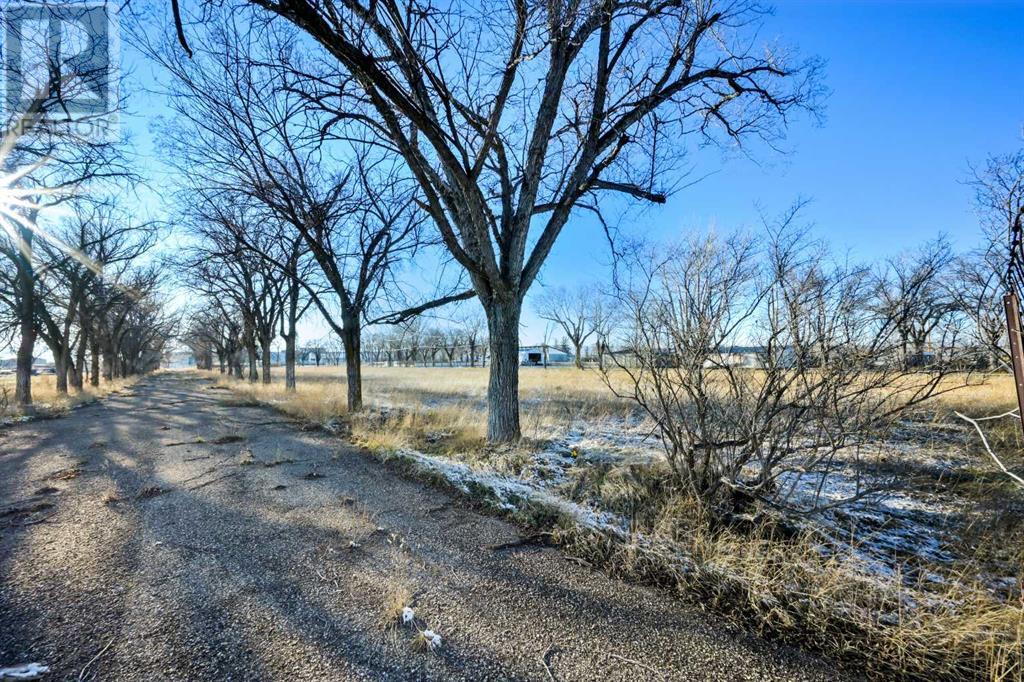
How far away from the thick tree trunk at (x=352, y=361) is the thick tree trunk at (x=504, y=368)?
18.2ft

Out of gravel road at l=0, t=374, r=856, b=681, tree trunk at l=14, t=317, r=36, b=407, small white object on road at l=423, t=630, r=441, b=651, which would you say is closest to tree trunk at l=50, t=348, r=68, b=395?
tree trunk at l=14, t=317, r=36, b=407

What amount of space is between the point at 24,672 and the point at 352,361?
924cm

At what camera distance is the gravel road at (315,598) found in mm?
1916

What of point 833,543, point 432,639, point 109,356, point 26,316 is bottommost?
point 833,543

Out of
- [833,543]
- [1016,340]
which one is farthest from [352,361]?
[1016,340]

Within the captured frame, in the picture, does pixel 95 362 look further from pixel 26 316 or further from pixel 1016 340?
pixel 1016 340

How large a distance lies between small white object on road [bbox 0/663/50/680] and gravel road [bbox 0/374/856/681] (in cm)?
4

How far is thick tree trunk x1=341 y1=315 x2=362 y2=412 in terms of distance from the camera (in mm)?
10641

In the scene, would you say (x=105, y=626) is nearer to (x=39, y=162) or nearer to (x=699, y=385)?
(x=699, y=385)

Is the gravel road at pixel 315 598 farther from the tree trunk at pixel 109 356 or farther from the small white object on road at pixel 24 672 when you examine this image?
the tree trunk at pixel 109 356

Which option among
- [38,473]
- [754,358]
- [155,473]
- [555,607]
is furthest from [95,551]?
[754,358]

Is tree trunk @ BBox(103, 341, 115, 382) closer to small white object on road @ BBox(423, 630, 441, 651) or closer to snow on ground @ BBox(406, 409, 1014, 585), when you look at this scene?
snow on ground @ BBox(406, 409, 1014, 585)

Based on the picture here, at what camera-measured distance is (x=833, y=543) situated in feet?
10.2

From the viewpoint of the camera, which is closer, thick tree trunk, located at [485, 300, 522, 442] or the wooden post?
the wooden post
